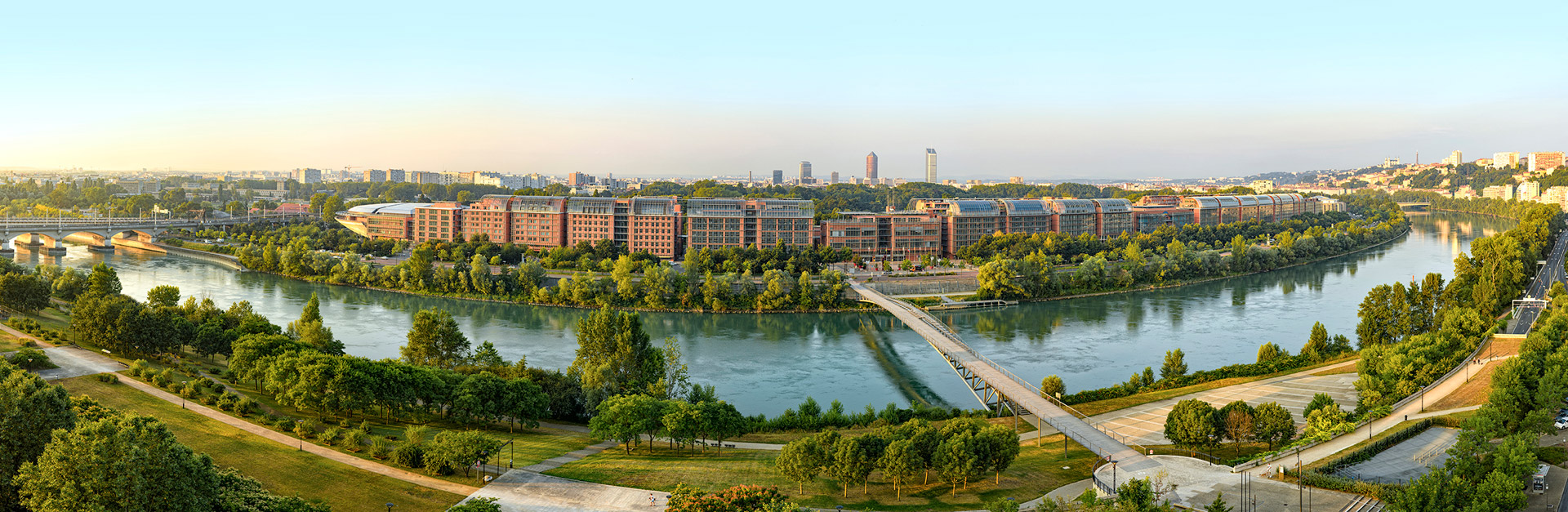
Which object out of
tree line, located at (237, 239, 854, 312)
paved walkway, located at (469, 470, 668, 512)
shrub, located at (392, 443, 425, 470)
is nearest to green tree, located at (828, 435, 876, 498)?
paved walkway, located at (469, 470, 668, 512)

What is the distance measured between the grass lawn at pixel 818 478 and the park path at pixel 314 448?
1.22 m

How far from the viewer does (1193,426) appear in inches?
487

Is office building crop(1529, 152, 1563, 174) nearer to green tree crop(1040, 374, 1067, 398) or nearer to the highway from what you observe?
the highway

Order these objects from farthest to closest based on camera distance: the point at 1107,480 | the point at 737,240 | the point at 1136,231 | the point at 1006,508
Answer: the point at 1136,231
the point at 737,240
the point at 1107,480
the point at 1006,508

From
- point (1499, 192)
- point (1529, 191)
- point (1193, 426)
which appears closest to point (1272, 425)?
point (1193, 426)

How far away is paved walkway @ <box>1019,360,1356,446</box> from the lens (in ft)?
46.2

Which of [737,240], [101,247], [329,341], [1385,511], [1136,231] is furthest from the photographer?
[1136,231]

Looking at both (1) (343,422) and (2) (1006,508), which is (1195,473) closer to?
(2) (1006,508)

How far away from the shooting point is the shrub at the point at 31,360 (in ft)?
46.0

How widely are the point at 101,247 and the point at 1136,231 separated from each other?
49.5m

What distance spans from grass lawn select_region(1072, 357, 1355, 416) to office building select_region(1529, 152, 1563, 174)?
77207mm

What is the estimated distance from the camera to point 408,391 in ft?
45.4

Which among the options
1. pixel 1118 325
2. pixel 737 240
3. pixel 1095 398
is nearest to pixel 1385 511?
pixel 1095 398

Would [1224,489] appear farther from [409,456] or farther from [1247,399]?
[409,456]
